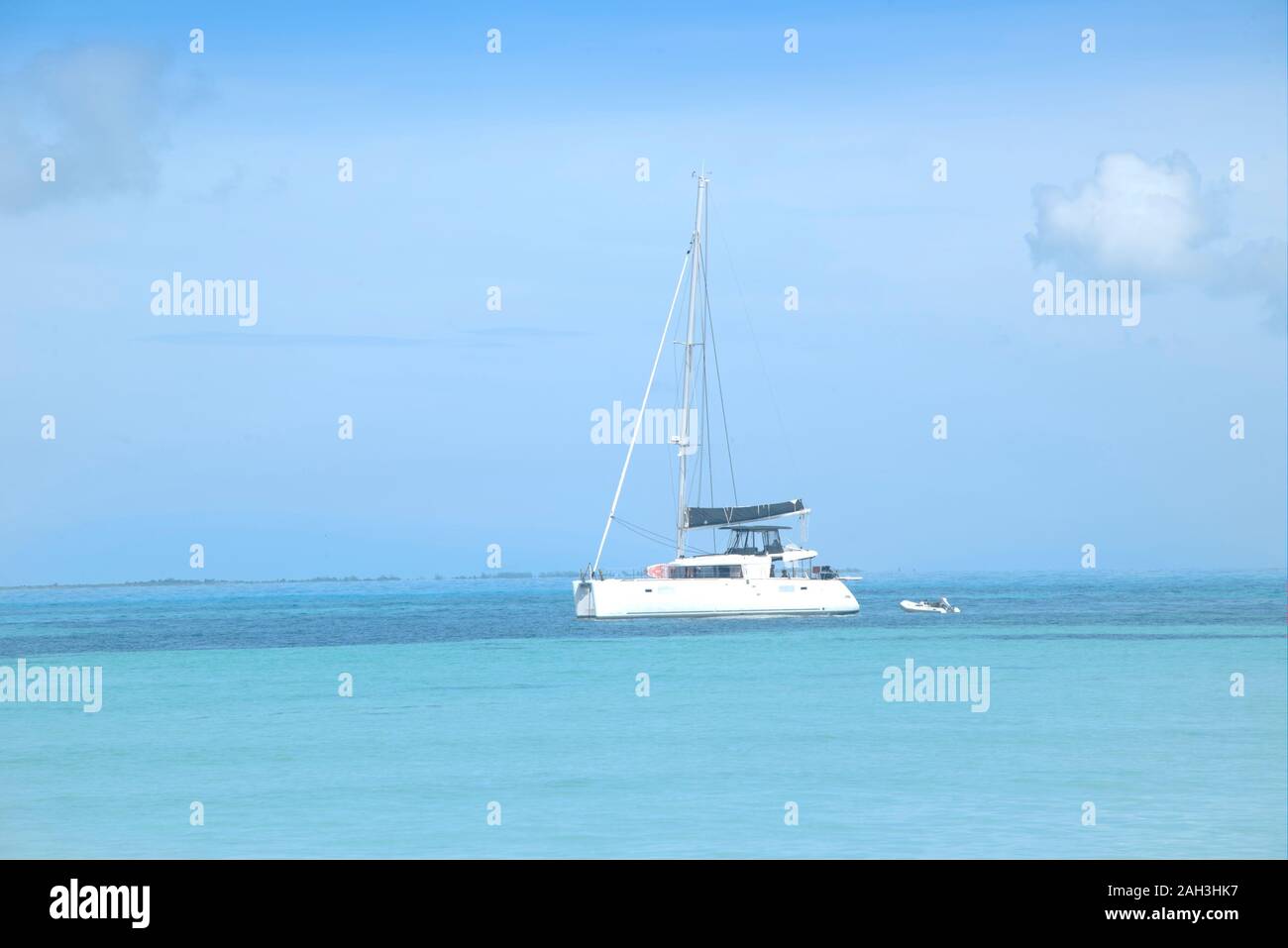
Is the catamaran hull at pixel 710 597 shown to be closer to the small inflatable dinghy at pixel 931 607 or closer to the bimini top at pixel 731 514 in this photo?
the bimini top at pixel 731 514

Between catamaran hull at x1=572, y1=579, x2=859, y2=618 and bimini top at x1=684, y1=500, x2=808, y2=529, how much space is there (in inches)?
97.3

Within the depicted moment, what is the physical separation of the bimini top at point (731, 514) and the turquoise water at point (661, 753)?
19.7 ft

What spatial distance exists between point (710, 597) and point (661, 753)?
30.7m

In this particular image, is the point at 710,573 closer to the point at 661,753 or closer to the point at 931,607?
the point at 931,607

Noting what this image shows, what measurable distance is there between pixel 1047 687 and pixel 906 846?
1978cm

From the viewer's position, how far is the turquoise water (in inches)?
767

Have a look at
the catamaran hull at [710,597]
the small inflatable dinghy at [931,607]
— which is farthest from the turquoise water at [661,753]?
the small inflatable dinghy at [931,607]

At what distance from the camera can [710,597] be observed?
188 ft

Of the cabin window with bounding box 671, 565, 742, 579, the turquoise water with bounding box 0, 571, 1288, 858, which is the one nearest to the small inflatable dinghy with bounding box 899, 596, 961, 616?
the cabin window with bounding box 671, 565, 742, 579

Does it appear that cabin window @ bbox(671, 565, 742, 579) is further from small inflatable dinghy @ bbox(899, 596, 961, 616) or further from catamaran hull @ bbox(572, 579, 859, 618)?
small inflatable dinghy @ bbox(899, 596, 961, 616)

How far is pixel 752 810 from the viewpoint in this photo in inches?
832

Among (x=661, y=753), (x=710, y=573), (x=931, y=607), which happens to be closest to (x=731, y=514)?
(x=710, y=573)
